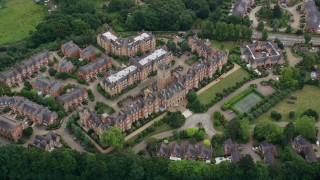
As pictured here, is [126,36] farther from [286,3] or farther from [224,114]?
[286,3]

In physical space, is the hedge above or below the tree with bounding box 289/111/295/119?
below

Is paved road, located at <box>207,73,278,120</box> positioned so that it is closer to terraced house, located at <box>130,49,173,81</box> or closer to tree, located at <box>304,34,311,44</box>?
terraced house, located at <box>130,49,173,81</box>

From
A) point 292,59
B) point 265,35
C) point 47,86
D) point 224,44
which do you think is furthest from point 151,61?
point 292,59

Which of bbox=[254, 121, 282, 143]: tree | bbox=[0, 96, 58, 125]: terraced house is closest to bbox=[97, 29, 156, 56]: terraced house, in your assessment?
bbox=[0, 96, 58, 125]: terraced house

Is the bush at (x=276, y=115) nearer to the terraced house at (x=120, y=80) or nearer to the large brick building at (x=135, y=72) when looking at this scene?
the large brick building at (x=135, y=72)

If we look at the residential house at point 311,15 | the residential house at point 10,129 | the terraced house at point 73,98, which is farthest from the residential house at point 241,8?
the residential house at point 10,129
